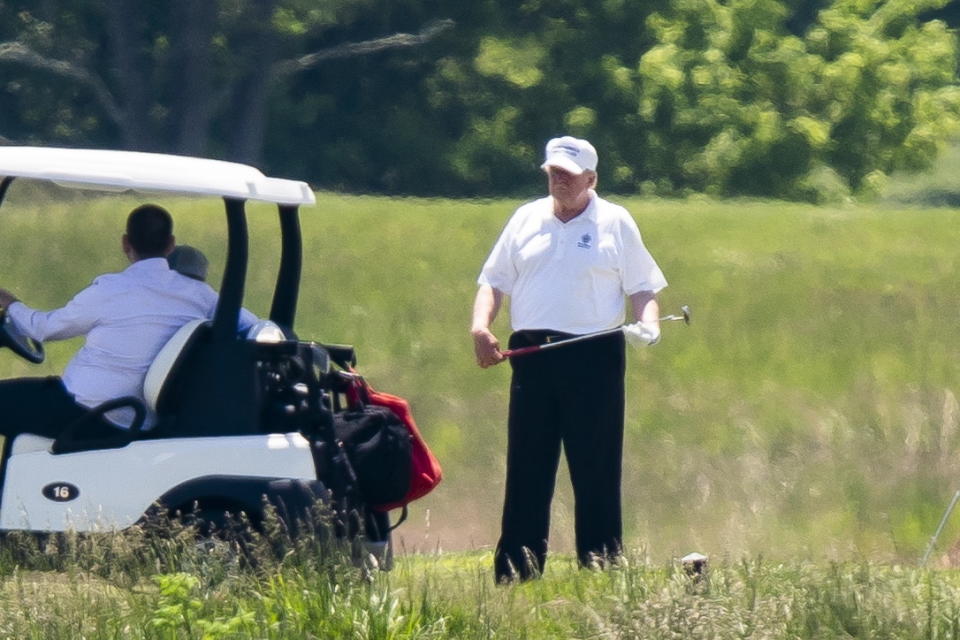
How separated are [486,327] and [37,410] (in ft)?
4.97

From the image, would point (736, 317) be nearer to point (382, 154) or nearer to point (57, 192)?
point (57, 192)

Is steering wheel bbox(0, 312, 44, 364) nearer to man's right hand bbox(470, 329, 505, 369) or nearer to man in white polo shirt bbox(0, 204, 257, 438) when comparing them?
man in white polo shirt bbox(0, 204, 257, 438)

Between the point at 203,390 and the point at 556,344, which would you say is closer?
the point at 203,390

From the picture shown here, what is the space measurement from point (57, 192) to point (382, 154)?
1637 centimetres

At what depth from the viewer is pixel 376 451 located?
676cm

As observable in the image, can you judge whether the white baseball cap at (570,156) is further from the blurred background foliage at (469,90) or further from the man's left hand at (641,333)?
the blurred background foliage at (469,90)

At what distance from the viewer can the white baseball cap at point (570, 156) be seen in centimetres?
680

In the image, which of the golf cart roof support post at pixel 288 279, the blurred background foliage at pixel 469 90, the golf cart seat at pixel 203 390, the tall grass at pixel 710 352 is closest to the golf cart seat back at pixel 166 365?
the golf cart seat at pixel 203 390

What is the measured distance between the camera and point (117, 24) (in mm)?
31266

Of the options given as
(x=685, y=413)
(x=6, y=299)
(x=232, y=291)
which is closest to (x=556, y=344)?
(x=232, y=291)

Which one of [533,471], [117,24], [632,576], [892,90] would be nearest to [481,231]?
[533,471]

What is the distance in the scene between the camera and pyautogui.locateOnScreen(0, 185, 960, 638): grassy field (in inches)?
224

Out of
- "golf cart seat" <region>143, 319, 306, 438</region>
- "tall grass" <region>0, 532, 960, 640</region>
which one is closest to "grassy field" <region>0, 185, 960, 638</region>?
"tall grass" <region>0, 532, 960, 640</region>

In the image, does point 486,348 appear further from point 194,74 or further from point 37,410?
point 194,74
